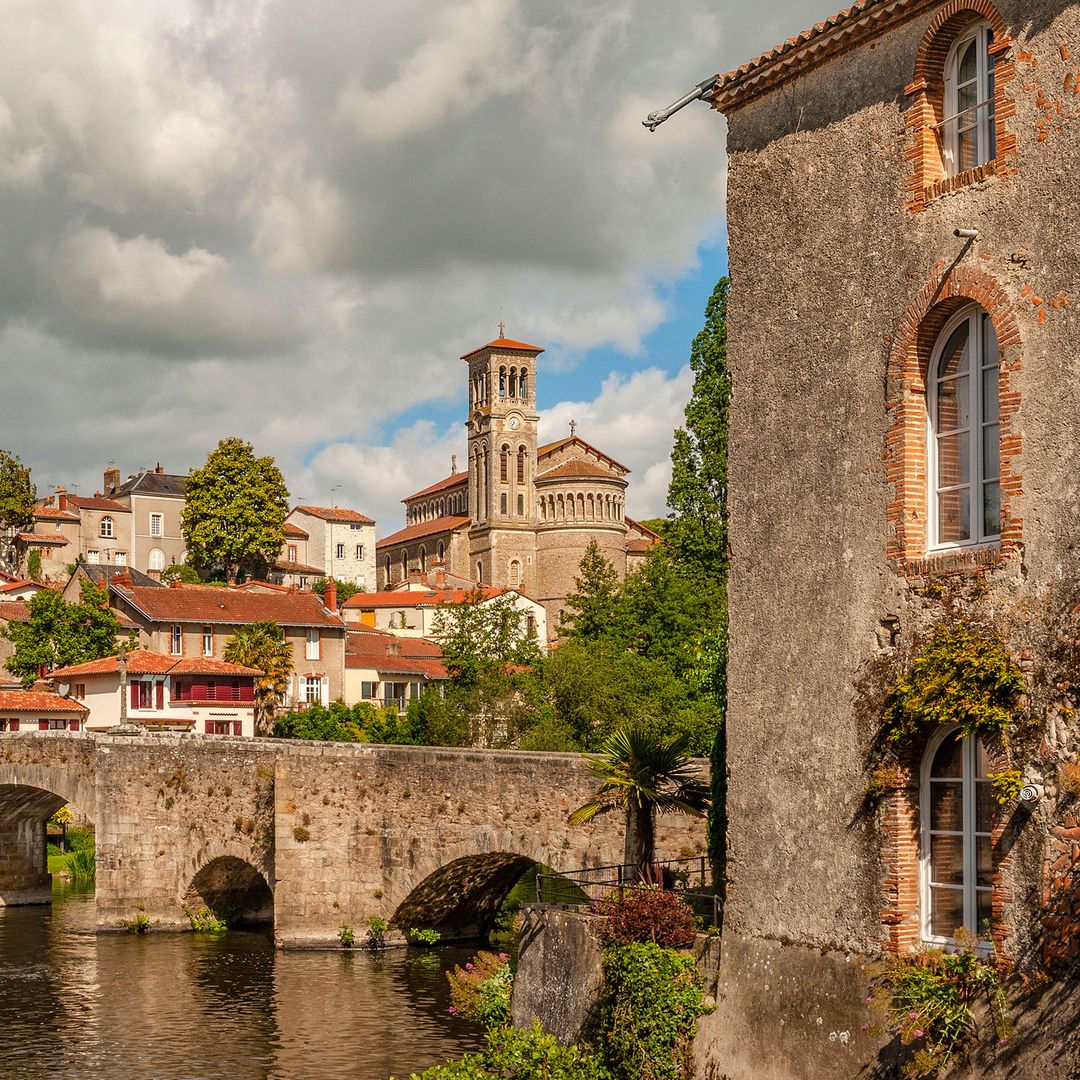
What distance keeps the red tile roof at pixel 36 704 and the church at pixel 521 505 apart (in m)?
63.2

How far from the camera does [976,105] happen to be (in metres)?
13.0

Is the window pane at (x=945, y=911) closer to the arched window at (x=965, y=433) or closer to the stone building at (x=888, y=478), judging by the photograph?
the stone building at (x=888, y=478)

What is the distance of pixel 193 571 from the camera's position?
94812 mm

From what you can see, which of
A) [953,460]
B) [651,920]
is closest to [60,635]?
[651,920]

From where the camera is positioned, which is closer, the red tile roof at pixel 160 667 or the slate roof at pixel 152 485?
A: the red tile roof at pixel 160 667

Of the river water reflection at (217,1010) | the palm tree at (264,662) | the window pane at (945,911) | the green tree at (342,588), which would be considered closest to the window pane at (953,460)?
the window pane at (945,911)

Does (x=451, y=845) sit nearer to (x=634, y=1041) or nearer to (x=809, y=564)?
(x=634, y=1041)

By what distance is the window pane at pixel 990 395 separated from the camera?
1258 cm

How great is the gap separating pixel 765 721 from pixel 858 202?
15.5 feet

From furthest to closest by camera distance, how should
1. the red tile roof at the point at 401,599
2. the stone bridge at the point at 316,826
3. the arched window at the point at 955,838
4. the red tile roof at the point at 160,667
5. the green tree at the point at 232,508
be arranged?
the red tile roof at the point at 401,599 < the green tree at the point at 232,508 < the red tile roof at the point at 160,667 < the stone bridge at the point at 316,826 < the arched window at the point at 955,838

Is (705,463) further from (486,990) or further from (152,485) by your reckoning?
(152,485)

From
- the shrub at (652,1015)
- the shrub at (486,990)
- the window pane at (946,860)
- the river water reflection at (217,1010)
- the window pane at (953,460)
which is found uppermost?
the window pane at (953,460)

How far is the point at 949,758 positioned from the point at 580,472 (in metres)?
109

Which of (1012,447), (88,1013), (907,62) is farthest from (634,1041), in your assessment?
(88,1013)
